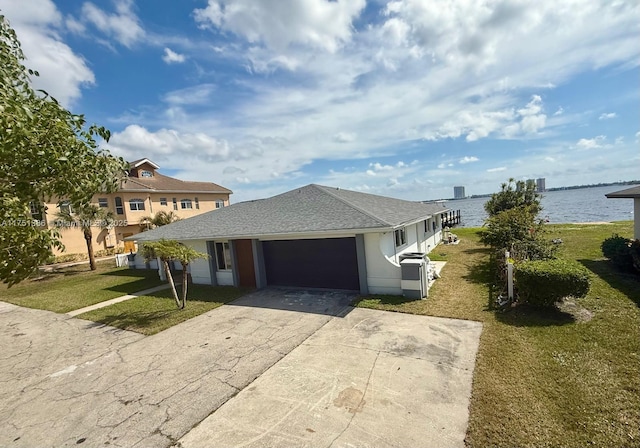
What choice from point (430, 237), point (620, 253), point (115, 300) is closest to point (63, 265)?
point (115, 300)

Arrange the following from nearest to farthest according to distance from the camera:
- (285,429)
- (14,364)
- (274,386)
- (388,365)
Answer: (285,429)
(274,386)
(388,365)
(14,364)

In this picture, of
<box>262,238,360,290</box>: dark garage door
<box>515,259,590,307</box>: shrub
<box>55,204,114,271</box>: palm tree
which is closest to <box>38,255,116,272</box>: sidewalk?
<box>55,204,114,271</box>: palm tree

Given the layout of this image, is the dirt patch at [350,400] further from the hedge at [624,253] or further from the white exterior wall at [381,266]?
the hedge at [624,253]

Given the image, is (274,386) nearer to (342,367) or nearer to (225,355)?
(342,367)

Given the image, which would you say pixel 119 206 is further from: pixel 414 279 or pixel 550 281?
pixel 550 281

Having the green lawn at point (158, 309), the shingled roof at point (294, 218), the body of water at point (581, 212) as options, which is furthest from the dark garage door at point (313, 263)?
the body of water at point (581, 212)

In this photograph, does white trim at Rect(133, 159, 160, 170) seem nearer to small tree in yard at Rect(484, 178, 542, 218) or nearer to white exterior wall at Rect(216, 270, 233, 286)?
white exterior wall at Rect(216, 270, 233, 286)

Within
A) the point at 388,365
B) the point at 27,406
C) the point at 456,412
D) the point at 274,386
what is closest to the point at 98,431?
the point at 27,406
